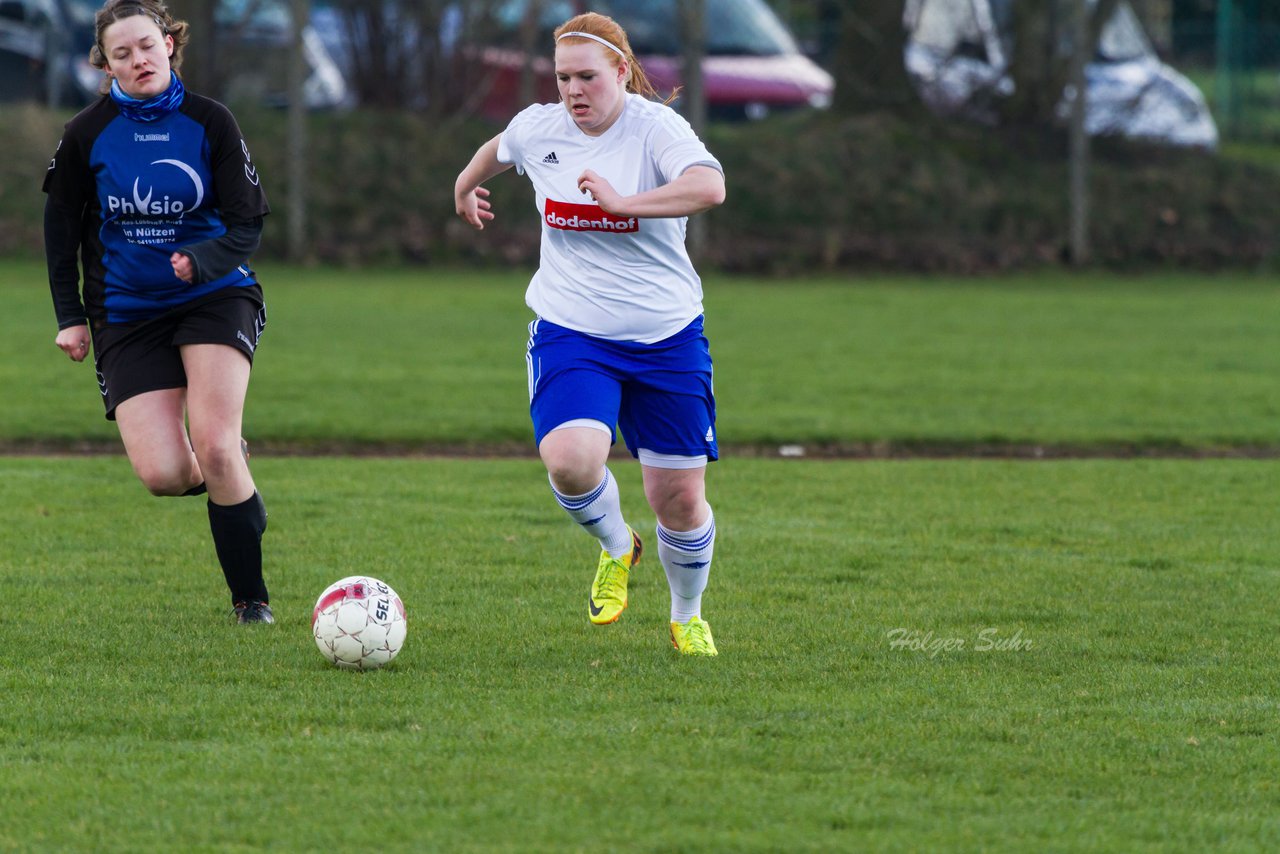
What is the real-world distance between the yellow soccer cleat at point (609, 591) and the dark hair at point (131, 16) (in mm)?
2220

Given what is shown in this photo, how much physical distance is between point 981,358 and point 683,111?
7188mm

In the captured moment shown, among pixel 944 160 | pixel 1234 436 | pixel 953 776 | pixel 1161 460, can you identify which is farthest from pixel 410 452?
pixel 944 160

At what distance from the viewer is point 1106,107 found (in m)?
22.1

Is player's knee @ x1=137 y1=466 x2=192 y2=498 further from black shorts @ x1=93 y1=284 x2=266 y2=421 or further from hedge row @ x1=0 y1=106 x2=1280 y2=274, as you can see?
hedge row @ x1=0 y1=106 x2=1280 y2=274

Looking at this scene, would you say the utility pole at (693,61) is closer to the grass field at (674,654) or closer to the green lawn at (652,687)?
the grass field at (674,654)

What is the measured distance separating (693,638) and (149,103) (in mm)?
2466

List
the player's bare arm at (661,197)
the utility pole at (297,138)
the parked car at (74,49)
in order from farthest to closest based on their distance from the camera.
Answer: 1. the parked car at (74,49)
2. the utility pole at (297,138)
3. the player's bare arm at (661,197)

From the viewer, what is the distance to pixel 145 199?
19.2 ft

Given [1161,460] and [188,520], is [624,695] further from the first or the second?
[1161,460]

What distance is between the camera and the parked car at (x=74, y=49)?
2084cm

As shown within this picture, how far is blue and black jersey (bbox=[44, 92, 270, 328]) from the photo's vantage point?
5836 millimetres

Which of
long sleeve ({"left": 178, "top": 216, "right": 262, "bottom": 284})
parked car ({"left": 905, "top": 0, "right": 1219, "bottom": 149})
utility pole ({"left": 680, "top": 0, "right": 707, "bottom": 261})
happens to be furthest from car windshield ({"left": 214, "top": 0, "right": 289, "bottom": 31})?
long sleeve ({"left": 178, "top": 216, "right": 262, "bottom": 284})

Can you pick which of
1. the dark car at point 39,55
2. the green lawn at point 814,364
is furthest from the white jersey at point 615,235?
the dark car at point 39,55

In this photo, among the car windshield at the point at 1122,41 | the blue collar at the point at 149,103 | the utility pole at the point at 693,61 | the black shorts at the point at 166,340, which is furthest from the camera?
the car windshield at the point at 1122,41
